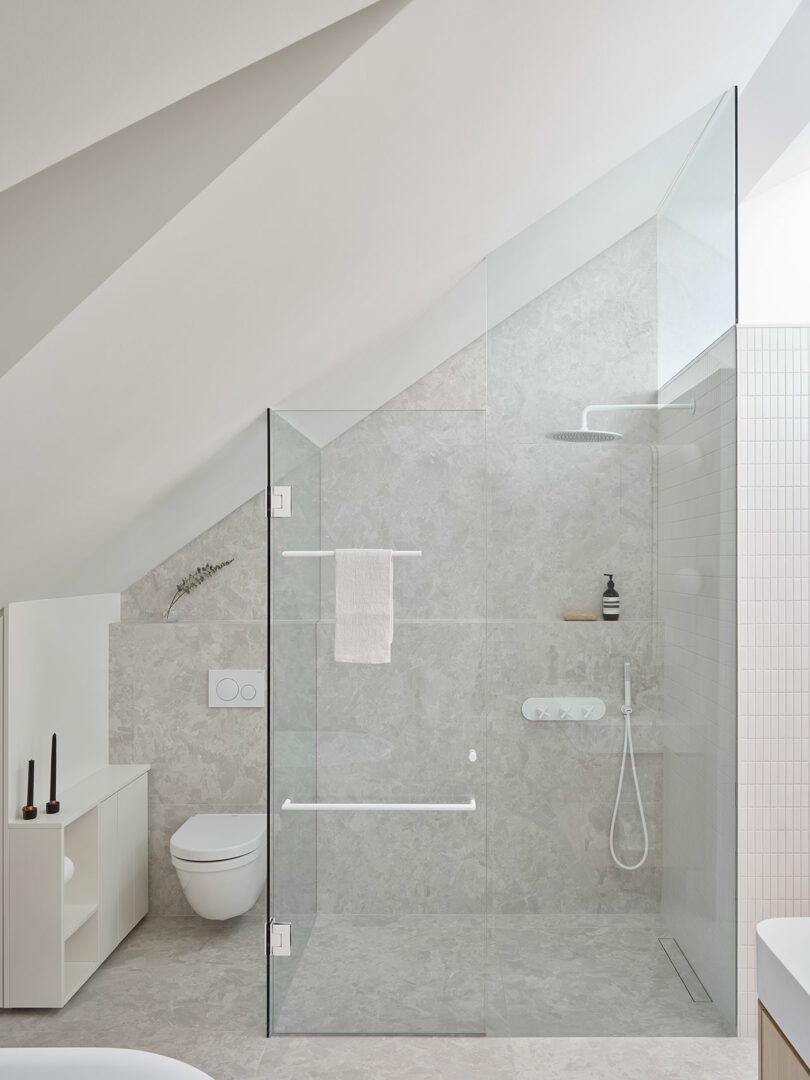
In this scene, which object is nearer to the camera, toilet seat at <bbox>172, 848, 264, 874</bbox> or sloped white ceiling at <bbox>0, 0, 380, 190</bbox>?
sloped white ceiling at <bbox>0, 0, 380, 190</bbox>

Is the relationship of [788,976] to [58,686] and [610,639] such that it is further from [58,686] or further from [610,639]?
[58,686]

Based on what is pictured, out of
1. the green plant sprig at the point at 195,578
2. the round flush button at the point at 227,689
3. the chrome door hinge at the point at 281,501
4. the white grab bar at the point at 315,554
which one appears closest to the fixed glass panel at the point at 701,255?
the white grab bar at the point at 315,554

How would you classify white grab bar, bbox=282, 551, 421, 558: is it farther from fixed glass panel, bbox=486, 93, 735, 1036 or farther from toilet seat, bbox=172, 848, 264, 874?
toilet seat, bbox=172, 848, 264, 874

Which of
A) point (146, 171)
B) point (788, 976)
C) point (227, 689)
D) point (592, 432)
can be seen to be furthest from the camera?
point (227, 689)

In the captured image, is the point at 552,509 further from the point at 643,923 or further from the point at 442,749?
the point at 643,923

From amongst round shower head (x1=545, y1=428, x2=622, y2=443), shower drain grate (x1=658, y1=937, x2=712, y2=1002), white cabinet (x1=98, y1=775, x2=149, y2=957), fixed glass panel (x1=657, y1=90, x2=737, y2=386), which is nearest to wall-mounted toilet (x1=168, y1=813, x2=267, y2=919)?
white cabinet (x1=98, y1=775, x2=149, y2=957)

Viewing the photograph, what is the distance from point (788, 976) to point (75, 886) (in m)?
2.63

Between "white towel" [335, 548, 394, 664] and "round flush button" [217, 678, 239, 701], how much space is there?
4.16ft

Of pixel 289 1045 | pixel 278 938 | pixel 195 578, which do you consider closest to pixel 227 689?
pixel 195 578

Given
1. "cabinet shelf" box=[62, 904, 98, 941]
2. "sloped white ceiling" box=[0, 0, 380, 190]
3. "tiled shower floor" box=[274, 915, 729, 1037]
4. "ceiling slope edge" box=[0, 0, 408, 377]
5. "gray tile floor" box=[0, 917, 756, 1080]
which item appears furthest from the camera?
"cabinet shelf" box=[62, 904, 98, 941]

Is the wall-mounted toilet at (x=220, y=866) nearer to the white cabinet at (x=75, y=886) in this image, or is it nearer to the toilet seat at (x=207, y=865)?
the toilet seat at (x=207, y=865)

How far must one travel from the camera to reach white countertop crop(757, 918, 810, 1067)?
1.39 meters

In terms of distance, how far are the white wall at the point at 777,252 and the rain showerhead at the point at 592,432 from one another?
1.04 meters

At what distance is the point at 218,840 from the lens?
3363mm
